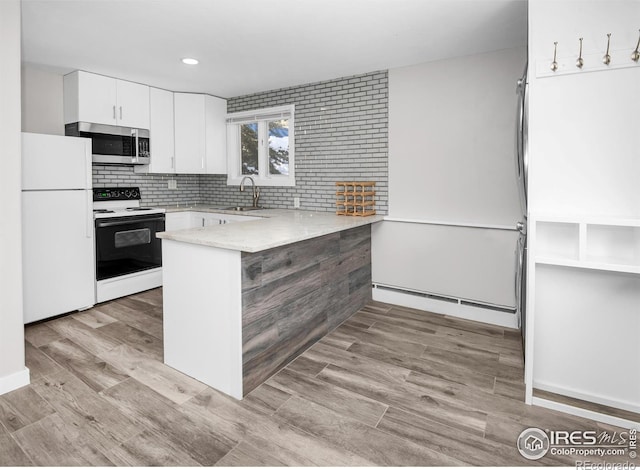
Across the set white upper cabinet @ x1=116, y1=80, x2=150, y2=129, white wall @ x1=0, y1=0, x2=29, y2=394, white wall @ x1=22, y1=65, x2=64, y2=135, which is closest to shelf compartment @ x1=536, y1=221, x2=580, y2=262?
white wall @ x1=0, y1=0, x2=29, y2=394

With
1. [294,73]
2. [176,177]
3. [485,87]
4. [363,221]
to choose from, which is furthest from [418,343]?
[176,177]

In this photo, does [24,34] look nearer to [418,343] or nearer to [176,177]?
[176,177]

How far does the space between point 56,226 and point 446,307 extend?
355 centimetres

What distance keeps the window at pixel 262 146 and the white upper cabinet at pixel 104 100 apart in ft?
3.59

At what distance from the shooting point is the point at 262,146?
4.74m

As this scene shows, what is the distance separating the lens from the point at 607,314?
6.78 feet

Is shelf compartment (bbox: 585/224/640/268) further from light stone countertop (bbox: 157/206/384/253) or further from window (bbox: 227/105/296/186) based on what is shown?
window (bbox: 227/105/296/186)

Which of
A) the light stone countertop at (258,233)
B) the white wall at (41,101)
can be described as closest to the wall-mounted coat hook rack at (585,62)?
the light stone countertop at (258,233)

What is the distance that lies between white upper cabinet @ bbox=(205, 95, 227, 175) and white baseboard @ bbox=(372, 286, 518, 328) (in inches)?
100

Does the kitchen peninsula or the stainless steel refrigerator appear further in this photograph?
the stainless steel refrigerator

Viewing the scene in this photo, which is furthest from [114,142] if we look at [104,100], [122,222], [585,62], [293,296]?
[585,62]

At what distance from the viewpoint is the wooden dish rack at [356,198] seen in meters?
3.78

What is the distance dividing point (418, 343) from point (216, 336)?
156 centimetres

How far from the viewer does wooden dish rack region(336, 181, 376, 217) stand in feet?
12.4
